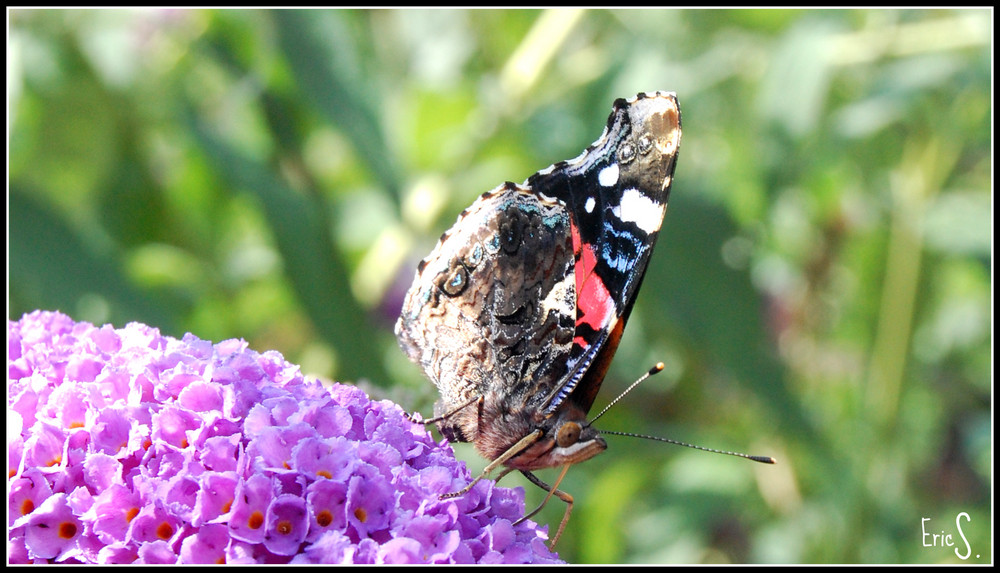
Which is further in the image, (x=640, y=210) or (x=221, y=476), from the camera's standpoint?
(x=640, y=210)

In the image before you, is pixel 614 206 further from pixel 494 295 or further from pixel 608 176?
pixel 494 295

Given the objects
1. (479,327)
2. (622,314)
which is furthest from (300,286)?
(622,314)

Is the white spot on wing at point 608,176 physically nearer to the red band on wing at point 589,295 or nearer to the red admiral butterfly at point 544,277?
the red admiral butterfly at point 544,277

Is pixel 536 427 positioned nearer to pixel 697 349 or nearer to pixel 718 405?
pixel 697 349

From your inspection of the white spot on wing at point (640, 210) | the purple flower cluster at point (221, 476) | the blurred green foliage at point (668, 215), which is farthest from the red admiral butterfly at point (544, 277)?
the blurred green foliage at point (668, 215)

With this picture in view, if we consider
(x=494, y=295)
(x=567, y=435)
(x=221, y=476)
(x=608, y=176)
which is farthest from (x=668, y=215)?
(x=221, y=476)

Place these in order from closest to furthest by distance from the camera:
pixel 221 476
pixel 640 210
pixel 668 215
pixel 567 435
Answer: pixel 221 476, pixel 567 435, pixel 640 210, pixel 668 215

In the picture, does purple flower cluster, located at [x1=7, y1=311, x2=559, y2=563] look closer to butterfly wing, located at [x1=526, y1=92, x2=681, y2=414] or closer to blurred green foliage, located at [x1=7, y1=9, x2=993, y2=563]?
butterfly wing, located at [x1=526, y1=92, x2=681, y2=414]

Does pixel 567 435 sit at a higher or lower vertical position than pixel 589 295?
lower
